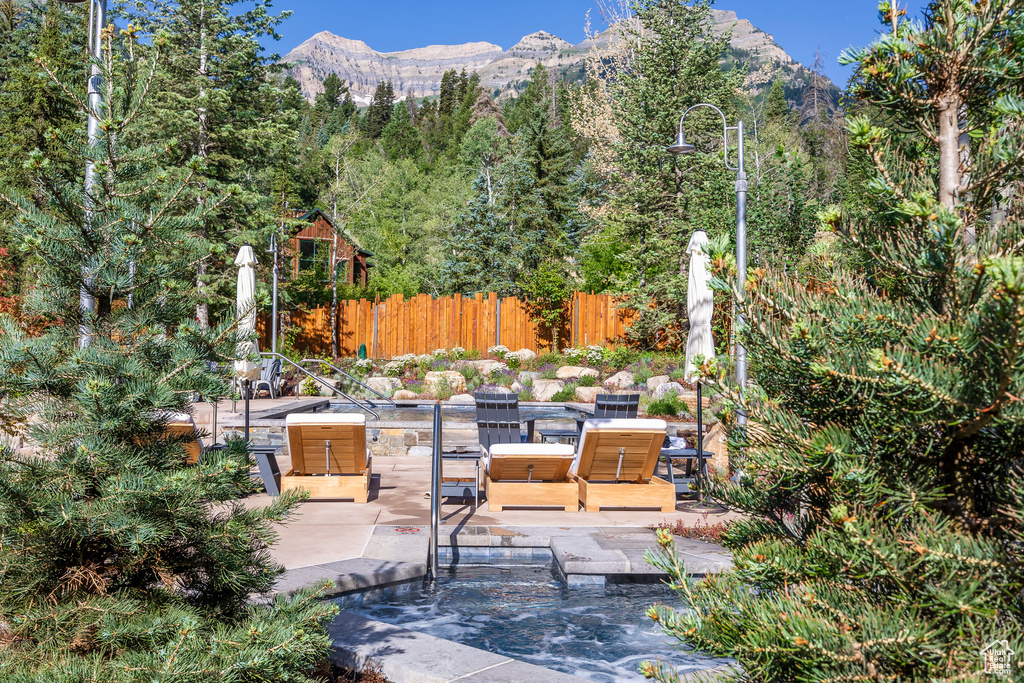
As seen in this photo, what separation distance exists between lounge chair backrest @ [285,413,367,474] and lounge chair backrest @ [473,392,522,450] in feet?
5.26

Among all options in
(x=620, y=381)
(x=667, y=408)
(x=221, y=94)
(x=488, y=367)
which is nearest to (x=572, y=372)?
(x=620, y=381)

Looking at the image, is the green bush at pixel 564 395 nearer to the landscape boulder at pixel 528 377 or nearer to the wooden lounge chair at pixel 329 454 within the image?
the landscape boulder at pixel 528 377

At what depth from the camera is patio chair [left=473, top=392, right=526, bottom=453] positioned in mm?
7707

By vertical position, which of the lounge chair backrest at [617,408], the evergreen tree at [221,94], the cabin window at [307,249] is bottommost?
the lounge chair backrest at [617,408]

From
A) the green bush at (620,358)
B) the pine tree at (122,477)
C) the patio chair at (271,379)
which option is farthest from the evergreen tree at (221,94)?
the pine tree at (122,477)

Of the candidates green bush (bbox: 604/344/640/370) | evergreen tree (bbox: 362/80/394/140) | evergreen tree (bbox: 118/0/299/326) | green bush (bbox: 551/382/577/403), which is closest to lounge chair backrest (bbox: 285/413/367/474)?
green bush (bbox: 551/382/577/403)

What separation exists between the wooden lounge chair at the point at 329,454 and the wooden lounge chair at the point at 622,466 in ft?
6.62

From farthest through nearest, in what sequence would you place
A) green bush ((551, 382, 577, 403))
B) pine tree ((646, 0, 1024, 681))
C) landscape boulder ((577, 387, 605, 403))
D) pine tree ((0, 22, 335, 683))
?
landscape boulder ((577, 387, 605, 403))
green bush ((551, 382, 577, 403))
pine tree ((0, 22, 335, 683))
pine tree ((646, 0, 1024, 681))

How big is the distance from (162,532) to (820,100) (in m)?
76.3

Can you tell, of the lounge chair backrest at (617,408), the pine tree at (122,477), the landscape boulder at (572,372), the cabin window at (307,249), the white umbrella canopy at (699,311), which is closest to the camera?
the pine tree at (122,477)

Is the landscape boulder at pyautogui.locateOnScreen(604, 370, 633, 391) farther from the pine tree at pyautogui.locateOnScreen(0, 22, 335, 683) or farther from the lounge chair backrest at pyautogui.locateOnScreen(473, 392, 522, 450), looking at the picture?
the pine tree at pyautogui.locateOnScreen(0, 22, 335, 683)

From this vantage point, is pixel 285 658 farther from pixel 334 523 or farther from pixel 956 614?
pixel 334 523

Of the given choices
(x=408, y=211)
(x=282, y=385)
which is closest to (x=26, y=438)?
(x=282, y=385)

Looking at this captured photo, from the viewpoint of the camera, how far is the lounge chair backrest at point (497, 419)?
771 cm
